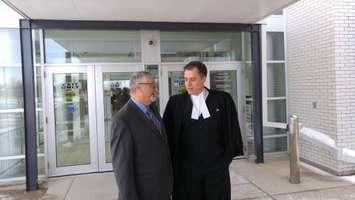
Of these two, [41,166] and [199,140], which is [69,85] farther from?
[199,140]

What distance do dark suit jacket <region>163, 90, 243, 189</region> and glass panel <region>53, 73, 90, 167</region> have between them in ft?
11.6

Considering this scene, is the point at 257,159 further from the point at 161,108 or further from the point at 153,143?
the point at 153,143

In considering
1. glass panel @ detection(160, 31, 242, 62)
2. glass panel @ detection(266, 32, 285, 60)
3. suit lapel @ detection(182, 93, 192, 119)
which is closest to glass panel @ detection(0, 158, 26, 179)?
glass panel @ detection(160, 31, 242, 62)

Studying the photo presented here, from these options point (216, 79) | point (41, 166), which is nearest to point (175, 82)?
point (216, 79)

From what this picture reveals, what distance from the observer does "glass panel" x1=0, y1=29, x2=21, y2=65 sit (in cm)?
545

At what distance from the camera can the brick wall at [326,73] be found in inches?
203

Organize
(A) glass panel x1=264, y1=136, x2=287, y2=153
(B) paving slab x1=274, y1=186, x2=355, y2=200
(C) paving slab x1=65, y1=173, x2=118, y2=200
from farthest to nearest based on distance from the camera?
1. (A) glass panel x1=264, y1=136, x2=287, y2=153
2. (C) paving slab x1=65, y1=173, x2=118, y2=200
3. (B) paving slab x1=274, y1=186, x2=355, y2=200

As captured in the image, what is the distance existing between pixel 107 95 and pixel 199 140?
3636 mm

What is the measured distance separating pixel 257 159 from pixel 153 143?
4434 mm

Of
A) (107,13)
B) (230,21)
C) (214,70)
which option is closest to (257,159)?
(214,70)

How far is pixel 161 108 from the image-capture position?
242 inches

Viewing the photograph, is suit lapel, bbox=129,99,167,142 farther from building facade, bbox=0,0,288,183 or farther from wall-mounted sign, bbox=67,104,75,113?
wall-mounted sign, bbox=67,104,75,113

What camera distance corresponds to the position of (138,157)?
7.01ft

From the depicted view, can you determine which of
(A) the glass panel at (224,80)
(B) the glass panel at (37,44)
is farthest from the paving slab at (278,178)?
(B) the glass panel at (37,44)
